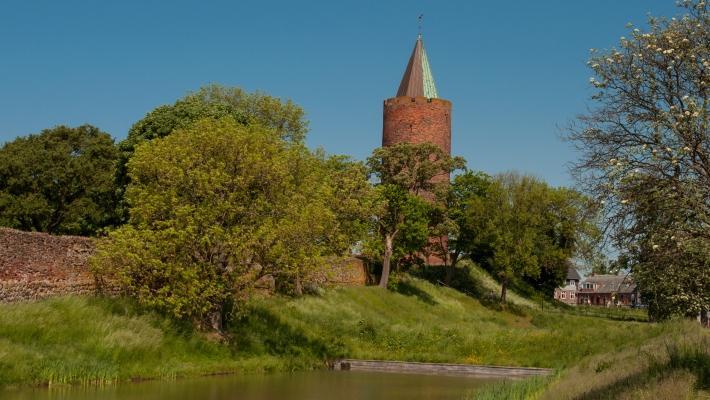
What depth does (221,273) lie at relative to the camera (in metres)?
27.9

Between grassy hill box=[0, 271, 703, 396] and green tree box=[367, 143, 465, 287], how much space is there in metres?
8.82

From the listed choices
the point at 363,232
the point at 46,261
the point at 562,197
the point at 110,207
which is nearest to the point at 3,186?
the point at 110,207

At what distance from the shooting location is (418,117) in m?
66.4

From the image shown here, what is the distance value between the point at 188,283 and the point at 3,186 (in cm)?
2868

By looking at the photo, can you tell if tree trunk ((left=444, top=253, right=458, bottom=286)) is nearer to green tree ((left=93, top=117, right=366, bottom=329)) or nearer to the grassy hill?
the grassy hill

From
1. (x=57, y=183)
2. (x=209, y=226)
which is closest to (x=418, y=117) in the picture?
(x=57, y=183)

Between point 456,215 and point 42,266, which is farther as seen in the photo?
point 456,215

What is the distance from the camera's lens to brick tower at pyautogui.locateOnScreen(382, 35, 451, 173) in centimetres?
6619

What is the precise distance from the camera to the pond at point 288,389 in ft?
66.9

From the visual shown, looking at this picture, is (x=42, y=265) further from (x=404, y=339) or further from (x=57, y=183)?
(x=57, y=183)

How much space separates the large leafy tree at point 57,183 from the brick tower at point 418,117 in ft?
79.2

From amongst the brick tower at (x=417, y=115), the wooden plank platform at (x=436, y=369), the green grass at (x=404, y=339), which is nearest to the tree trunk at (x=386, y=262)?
the brick tower at (x=417, y=115)

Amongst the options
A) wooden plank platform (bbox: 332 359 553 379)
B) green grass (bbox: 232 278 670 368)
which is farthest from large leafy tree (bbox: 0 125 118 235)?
wooden plank platform (bbox: 332 359 553 379)

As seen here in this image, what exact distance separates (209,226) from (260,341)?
5460 millimetres
